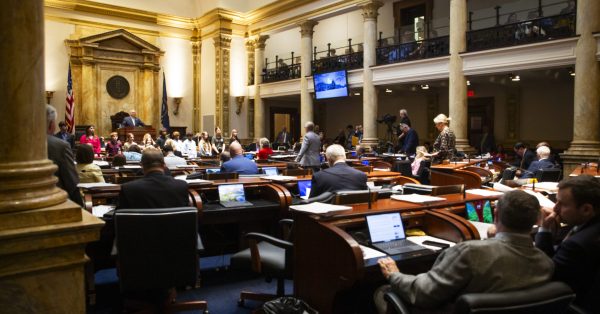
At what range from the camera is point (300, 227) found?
3.52 m

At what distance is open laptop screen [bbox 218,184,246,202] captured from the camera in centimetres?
529

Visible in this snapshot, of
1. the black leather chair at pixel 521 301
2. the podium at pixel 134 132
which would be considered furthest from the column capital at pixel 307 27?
the black leather chair at pixel 521 301

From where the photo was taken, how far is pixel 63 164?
383 cm

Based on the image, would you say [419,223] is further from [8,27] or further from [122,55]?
[122,55]

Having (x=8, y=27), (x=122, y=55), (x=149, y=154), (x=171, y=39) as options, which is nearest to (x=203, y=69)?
(x=171, y=39)

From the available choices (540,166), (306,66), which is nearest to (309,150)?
(540,166)

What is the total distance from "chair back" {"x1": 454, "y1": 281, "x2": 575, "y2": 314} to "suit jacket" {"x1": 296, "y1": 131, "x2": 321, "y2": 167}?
7.26 m

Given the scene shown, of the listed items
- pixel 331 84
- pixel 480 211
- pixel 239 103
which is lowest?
pixel 480 211

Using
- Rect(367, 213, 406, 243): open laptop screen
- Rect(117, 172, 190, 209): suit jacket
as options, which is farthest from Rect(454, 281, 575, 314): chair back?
Rect(117, 172, 190, 209): suit jacket

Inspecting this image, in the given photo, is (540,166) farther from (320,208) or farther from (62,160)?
(62,160)

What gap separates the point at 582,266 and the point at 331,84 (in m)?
14.0

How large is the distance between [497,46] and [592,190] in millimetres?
10001

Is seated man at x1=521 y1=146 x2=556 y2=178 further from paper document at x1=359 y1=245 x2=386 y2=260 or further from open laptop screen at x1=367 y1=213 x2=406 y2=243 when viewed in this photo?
paper document at x1=359 y1=245 x2=386 y2=260

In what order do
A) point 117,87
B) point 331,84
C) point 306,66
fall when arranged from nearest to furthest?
1. point 331,84
2. point 306,66
3. point 117,87
